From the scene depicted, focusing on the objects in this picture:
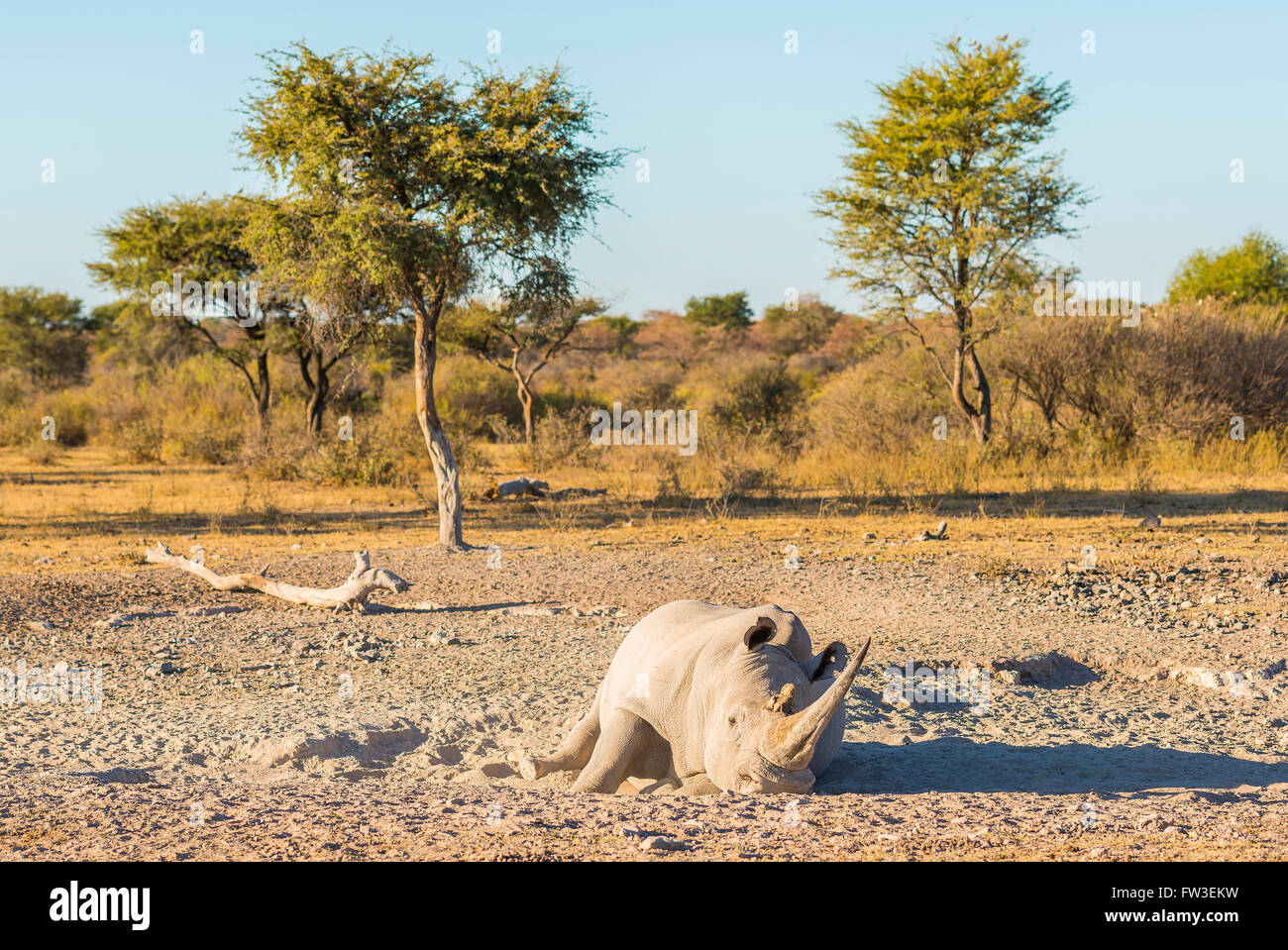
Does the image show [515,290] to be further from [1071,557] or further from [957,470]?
[957,470]

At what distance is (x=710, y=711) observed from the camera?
430cm

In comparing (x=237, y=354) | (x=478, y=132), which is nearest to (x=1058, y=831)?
(x=478, y=132)

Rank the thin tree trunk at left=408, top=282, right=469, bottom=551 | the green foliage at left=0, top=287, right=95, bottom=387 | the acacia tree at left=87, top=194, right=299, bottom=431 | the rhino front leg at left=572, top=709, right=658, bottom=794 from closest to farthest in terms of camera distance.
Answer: the rhino front leg at left=572, top=709, right=658, bottom=794
the thin tree trunk at left=408, top=282, right=469, bottom=551
the acacia tree at left=87, top=194, right=299, bottom=431
the green foliage at left=0, top=287, right=95, bottom=387

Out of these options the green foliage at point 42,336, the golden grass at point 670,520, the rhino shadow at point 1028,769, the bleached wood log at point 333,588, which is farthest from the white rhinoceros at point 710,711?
the green foliage at point 42,336

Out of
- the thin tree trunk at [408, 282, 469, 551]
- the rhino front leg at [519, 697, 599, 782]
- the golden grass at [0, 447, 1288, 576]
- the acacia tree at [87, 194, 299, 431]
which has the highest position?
the acacia tree at [87, 194, 299, 431]

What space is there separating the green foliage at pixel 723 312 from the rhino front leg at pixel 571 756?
5141 centimetres

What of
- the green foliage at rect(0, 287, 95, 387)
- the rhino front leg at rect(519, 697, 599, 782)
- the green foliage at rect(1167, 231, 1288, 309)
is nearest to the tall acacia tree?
the rhino front leg at rect(519, 697, 599, 782)

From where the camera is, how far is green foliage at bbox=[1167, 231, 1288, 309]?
2869 centimetres

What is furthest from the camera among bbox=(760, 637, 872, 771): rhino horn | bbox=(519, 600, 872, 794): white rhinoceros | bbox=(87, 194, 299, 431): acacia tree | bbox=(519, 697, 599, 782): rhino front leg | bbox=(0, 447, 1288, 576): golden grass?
bbox=(87, 194, 299, 431): acacia tree

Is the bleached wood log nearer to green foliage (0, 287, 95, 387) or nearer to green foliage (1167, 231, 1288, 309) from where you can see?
green foliage (1167, 231, 1288, 309)

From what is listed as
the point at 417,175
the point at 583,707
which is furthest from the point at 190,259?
the point at 583,707

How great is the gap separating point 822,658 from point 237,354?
20.9 meters

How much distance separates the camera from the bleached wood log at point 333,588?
8320mm

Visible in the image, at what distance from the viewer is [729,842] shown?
357 cm
